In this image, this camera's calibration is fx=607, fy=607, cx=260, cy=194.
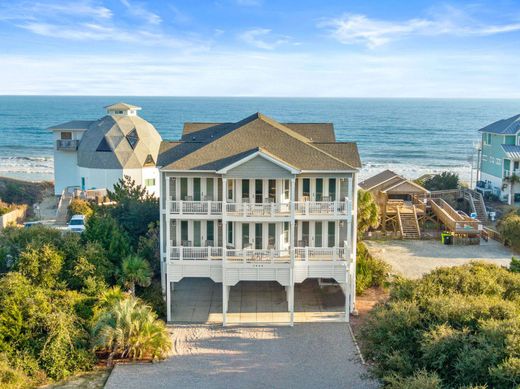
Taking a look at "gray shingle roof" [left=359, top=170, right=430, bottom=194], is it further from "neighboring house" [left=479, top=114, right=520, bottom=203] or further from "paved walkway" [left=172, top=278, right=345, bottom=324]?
"paved walkway" [left=172, top=278, right=345, bottom=324]

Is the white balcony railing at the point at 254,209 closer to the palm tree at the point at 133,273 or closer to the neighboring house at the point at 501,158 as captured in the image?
the palm tree at the point at 133,273

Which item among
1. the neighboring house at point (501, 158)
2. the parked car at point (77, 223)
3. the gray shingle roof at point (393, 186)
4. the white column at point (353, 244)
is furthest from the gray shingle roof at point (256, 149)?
the neighboring house at point (501, 158)

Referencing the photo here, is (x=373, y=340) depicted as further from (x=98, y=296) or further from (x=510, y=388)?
(x=98, y=296)

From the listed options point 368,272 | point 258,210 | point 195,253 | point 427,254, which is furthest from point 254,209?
point 427,254

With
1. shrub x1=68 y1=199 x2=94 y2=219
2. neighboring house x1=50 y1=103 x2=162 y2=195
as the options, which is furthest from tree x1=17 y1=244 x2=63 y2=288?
neighboring house x1=50 y1=103 x2=162 y2=195

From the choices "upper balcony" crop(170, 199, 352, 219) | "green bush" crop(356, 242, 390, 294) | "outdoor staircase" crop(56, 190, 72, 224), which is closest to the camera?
"upper balcony" crop(170, 199, 352, 219)

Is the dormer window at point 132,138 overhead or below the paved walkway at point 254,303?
overhead
